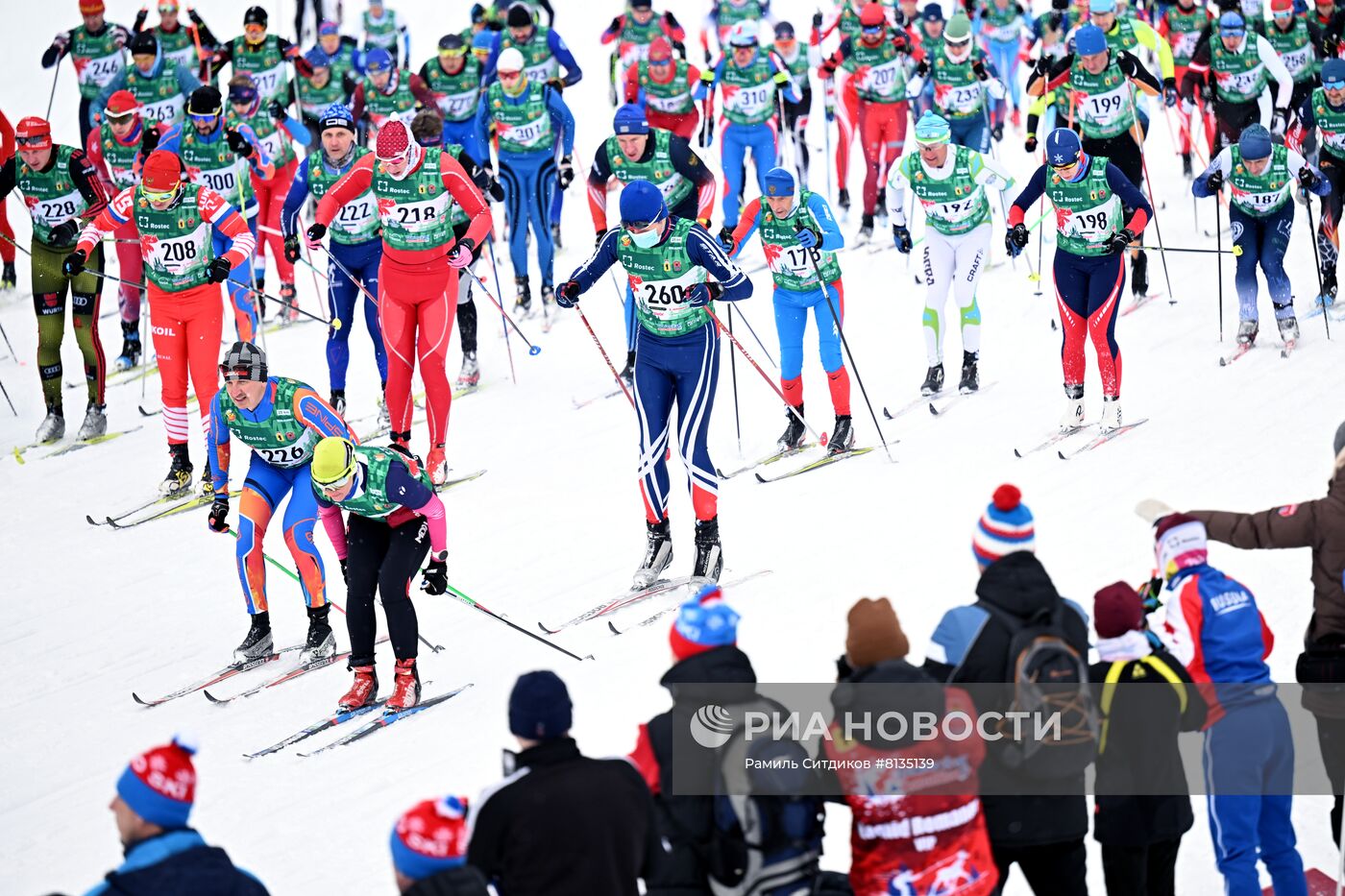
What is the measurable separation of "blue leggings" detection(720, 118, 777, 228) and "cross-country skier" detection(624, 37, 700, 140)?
34 centimetres

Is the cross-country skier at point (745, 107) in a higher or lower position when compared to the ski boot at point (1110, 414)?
higher

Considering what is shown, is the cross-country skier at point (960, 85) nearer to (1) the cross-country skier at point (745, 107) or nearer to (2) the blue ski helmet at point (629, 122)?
(1) the cross-country skier at point (745, 107)

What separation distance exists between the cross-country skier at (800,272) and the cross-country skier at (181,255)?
8.62 ft

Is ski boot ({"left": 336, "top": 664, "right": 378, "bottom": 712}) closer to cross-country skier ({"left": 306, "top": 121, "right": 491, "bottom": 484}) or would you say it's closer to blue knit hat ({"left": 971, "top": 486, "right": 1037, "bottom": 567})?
cross-country skier ({"left": 306, "top": 121, "right": 491, "bottom": 484})

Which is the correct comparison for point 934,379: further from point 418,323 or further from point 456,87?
point 456,87

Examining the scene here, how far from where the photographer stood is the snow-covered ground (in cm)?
602

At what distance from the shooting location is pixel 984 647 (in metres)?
3.98

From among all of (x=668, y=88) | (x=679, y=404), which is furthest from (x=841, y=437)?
(x=668, y=88)

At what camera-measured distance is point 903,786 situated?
374 cm

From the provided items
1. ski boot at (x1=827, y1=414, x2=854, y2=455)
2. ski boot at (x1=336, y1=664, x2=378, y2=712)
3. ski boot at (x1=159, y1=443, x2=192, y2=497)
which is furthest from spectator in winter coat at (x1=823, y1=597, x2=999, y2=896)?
ski boot at (x1=159, y1=443, x2=192, y2=497)

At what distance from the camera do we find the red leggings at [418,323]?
28.9 ft

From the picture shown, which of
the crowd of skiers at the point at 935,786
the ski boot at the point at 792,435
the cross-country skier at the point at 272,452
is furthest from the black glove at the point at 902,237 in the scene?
the crowd of skiers at the point at 935,786

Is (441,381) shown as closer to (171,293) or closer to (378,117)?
(171,293)

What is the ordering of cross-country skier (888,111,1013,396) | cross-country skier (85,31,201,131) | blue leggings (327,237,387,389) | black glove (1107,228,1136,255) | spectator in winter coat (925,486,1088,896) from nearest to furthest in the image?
spectator in winter coat (925,486,1088,896) < black glove (1107,228,1136,255) < cross-country skier (888,111,1013,396) < blue leggings (327,237,387,389) < cross-country skier (85,31,201,131)
